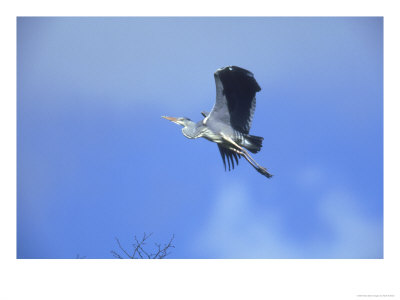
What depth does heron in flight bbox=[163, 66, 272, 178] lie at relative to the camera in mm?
8031

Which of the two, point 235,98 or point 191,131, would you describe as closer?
point 235,98

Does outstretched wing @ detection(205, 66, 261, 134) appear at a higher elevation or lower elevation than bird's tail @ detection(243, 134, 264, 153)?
higher

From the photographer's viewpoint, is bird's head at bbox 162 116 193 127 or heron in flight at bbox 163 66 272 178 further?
bird's head at bbox 162 116 193 127

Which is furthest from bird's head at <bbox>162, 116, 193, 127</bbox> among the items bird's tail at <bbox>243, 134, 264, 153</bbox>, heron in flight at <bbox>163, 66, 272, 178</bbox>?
bird's tail at <bbox>243, 134, 264, 153</bbox>

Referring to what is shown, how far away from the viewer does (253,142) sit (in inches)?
333

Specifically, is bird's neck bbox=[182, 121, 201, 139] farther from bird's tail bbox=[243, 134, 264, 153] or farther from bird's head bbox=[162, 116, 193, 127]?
bird's tail bbox=[243, 134, 264, 153]

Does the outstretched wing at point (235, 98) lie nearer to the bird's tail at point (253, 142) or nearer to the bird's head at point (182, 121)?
the bird's tail at point (253, 142)

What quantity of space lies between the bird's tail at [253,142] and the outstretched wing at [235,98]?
12 centimetres

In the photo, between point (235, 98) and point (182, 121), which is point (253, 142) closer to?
point (235, 98)

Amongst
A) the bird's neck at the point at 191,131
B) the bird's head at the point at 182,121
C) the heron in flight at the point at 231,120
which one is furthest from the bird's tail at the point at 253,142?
the bird's head at the point at 182,121

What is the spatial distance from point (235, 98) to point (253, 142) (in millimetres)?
750

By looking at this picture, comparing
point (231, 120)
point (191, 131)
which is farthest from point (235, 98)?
point (191, 131)

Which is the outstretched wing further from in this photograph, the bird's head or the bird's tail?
the bird's head

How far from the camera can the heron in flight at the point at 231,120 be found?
8.03 m
